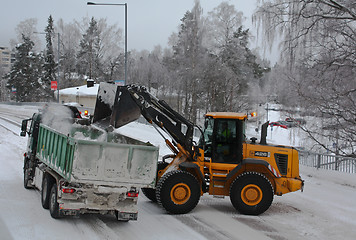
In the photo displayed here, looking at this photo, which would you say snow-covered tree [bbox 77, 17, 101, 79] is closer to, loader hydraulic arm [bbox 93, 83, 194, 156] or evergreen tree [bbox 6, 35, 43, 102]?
evergreen tree [bbox 6, 35, 43, 102]

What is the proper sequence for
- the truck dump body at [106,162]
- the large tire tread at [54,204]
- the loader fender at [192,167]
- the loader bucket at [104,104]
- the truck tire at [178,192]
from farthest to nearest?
the loader bucket at [104,104]
the loader fender at [192,167]
the truck tire at [178,192]
the large tire tread at [54,204]
the truck dump body at [106,162]

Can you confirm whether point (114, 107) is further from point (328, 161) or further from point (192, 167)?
point (328, 161)

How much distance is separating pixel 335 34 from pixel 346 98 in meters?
2.24

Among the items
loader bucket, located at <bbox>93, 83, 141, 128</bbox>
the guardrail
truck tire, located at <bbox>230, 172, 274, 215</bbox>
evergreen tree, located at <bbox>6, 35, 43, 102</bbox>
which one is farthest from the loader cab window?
evergreen tree, located at <bbox>6, 35, 43, 102</bbox>

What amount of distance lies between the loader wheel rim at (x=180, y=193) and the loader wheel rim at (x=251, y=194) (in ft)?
4.36

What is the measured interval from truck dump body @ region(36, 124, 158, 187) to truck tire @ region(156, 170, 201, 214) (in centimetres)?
138

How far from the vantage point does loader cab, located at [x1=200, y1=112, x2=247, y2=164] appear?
9445 millimetres

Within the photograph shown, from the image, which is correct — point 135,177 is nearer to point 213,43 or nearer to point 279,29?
point 279,29

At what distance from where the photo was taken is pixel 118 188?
7285mm

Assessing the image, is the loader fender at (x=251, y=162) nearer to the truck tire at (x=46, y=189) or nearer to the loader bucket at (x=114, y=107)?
the loader bucket at (x=114, y=107)

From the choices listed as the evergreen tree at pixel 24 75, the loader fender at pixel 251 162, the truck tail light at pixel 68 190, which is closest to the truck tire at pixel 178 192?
the loader fender at pixel 251 162

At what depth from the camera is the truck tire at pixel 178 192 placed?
8.77 metres

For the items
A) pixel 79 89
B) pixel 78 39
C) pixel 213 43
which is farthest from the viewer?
pixel 78 39

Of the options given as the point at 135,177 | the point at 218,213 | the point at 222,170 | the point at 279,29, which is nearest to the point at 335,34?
the point at 279,29
